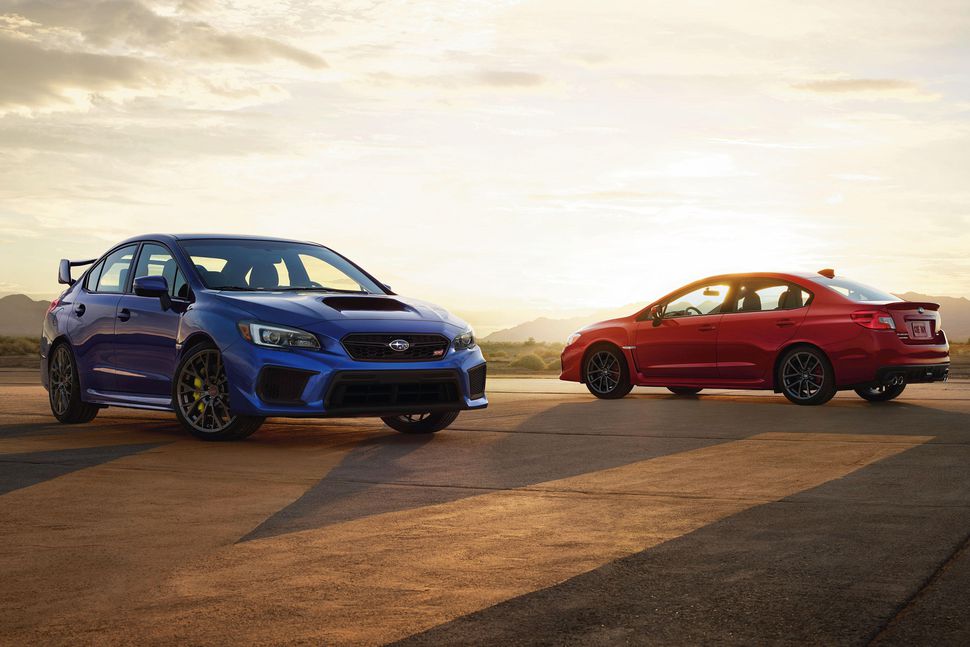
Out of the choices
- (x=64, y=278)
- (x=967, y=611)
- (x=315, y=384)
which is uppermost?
(x=64, y=278)

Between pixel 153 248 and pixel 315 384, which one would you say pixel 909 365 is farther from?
pixel 153 248

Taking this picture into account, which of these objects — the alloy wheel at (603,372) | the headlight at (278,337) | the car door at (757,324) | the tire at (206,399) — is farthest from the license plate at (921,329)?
the tire at (206,399)

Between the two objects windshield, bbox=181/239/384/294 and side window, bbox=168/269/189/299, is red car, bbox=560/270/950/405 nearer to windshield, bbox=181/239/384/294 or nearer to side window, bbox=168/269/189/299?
windshield, bbox=181/239/384/294

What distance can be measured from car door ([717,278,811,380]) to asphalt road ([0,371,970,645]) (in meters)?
3.80

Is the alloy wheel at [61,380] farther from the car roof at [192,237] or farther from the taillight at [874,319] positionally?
the taillight at [874,319]

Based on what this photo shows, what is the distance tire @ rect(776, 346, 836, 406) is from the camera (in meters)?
13.9

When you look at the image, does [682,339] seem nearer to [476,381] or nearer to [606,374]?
[606,374]

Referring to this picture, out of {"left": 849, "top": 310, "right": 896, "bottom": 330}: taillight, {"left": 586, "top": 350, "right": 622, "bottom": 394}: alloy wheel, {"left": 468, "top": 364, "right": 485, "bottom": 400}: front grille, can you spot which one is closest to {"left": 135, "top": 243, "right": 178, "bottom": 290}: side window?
{"left": 468, "top": 364, "right": 485, "bottom": 400}: front grille

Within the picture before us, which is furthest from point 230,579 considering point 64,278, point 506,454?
point 64,278

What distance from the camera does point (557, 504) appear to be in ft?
22.0

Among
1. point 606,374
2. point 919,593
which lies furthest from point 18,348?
point 919,593

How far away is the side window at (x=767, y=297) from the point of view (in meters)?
14.4

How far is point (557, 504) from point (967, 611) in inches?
Answer: 110

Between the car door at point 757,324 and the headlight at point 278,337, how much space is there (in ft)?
22.4
